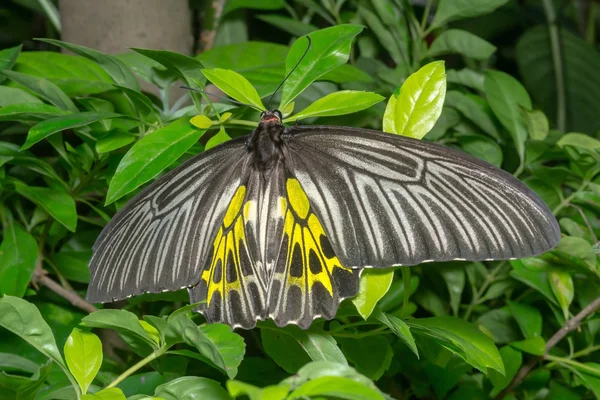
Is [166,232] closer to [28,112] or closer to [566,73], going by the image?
[28,112]

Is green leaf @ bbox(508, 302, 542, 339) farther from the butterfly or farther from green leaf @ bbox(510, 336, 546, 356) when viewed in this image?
the butterfly

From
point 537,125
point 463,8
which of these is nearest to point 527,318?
point 537,125

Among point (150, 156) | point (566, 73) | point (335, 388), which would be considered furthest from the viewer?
point (566, 73)

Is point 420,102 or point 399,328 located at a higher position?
point 420,102

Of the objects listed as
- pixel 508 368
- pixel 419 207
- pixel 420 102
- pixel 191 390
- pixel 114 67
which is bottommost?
pixel 508 368

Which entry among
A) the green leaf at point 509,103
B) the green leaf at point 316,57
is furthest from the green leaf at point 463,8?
the green leaf at point 316,57

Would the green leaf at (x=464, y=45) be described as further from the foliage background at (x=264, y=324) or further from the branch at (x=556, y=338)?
the branch at (x=556, y=338)
